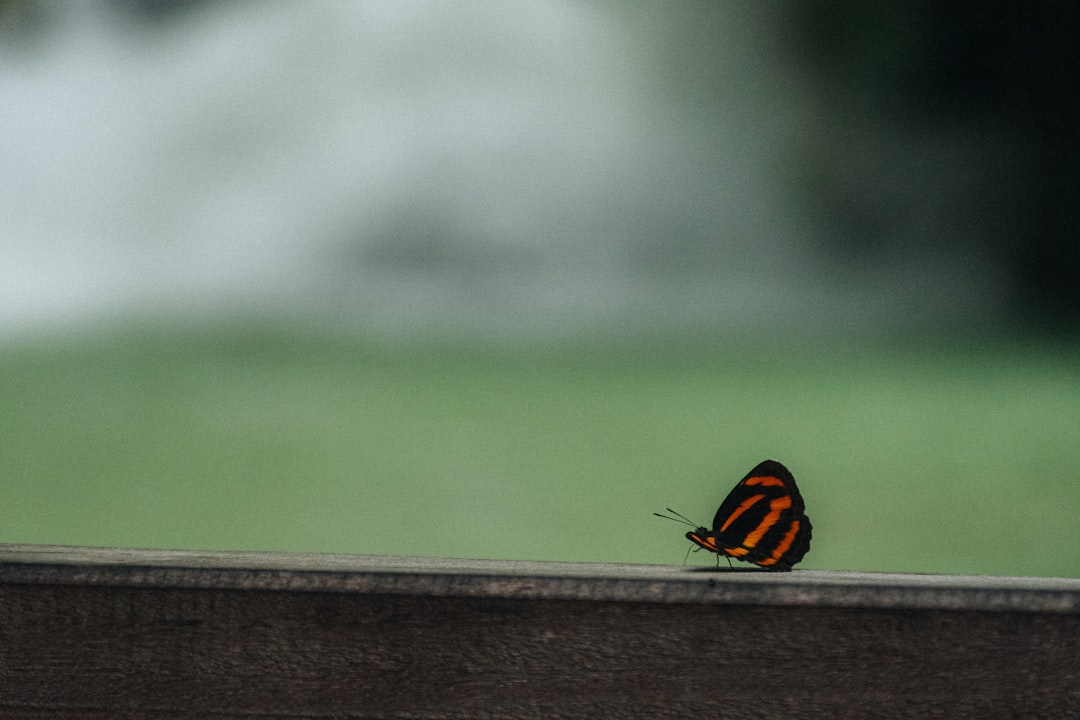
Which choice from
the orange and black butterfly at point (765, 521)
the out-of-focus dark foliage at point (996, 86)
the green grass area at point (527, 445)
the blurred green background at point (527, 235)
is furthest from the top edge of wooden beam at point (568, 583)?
the out-of-focus dark foliage at point (996, 86)

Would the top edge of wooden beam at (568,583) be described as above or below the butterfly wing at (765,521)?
above

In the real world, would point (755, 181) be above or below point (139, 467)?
above

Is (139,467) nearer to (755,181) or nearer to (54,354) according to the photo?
(54,354)

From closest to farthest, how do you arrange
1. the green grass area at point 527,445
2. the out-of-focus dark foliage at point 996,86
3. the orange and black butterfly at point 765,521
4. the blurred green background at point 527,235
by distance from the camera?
the orange and black butterfly at point 765,521
the green grass area at point 527,445
the blurred green background at point 527,235
the out-of-focus dark foliage at point 996,86

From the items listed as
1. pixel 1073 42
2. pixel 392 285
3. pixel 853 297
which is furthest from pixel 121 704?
pixel 1073 42

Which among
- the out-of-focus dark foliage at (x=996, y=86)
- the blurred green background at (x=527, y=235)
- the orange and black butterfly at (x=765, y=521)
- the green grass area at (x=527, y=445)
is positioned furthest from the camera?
the out-of-focus dark foliage at (x=996, y=86)

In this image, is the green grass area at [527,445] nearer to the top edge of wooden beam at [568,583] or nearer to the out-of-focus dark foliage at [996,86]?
the out-of-focus dark foliage at [996,86]

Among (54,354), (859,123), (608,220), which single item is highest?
(859,123)
